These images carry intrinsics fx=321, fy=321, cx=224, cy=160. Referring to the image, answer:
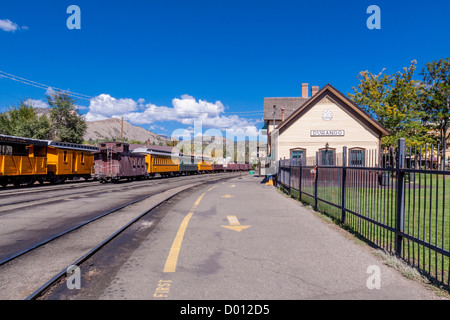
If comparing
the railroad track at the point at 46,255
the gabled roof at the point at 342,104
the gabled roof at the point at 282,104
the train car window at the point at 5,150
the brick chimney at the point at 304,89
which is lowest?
the railroad track at the point at 46,255

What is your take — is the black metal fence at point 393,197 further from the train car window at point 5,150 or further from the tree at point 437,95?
the tree at point 437,95

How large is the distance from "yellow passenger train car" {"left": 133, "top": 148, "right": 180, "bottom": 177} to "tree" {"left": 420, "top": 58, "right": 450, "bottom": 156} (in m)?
31.3

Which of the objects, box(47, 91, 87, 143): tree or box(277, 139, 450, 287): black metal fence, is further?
box(47, 91, 87, 143): tree

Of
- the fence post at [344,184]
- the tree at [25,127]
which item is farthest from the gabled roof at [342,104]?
the tree at [25,127]

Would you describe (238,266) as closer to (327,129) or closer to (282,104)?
(327,129)

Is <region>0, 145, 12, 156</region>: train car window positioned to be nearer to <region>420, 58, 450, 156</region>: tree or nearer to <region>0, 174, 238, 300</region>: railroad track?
<region>0, 174, 238, 300</region>: railroad track

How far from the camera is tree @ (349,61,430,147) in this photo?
101ft

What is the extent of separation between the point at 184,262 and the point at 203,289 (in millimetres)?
1189

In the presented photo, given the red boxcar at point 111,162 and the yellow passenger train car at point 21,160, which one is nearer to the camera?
the yellow passenger train car at point 21,160

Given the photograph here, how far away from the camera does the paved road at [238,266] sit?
12.8 feet

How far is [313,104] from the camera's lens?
26.9m

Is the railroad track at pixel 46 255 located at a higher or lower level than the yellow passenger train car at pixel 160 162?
lower

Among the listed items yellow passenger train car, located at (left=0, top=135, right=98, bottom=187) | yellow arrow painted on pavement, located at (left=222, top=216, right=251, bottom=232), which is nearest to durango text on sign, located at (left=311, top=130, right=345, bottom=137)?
yellow arrow painted on pavement, located at (left=222, top=216, right=251, bottom=232)
